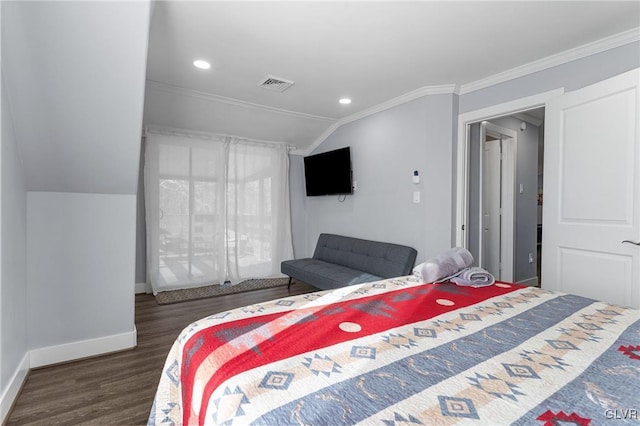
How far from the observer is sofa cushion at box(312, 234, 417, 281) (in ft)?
10.7

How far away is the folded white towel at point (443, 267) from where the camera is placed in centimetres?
190

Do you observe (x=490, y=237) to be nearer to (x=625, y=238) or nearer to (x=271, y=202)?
(x=625, y=238)

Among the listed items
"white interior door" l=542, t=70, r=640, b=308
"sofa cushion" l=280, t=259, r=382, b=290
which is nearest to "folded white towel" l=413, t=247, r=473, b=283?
"white interior door" l=542, t=70, r=640, b=308

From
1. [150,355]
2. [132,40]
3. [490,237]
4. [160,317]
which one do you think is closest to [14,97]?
[132,40]

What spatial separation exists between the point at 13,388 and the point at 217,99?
2999 mm

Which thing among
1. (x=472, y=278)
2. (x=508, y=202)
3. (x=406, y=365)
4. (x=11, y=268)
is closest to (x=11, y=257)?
(x=11, y=268)

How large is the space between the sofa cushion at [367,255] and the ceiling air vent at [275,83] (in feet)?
6.62

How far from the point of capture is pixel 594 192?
2.23 metres

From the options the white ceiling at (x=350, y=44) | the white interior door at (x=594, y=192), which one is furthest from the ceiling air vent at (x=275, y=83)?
the white interior door at (x=594, y=192)

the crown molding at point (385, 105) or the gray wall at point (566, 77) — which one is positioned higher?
the crown molding at point (385, 105)

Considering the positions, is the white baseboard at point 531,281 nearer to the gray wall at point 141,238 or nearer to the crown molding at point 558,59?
the crown molding at point 558,59

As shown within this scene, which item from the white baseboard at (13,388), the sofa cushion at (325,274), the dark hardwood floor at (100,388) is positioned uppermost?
the sofa cushion at (325,274)

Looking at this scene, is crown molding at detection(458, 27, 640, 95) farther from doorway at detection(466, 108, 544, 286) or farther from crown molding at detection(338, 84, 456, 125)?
doorway at detection(466, 108, 544, 286)

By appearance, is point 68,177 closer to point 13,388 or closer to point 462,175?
point 13,388
